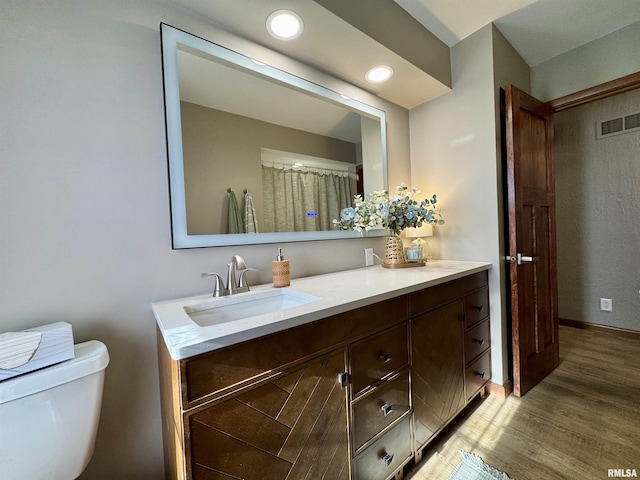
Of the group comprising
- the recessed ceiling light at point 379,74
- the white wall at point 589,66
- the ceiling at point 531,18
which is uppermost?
the ceiling at point 531,18

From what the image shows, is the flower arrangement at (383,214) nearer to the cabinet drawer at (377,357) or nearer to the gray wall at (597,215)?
the cabinet drawer at (377,357)

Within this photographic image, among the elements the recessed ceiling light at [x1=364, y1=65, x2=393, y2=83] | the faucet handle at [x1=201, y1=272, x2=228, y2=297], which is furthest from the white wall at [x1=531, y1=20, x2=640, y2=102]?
the faucet handle at [x1=201, y1=272, x2=228, y2=297]

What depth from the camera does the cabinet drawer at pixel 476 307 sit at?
5.06ft

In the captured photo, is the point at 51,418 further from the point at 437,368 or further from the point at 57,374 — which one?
the point at 437,368

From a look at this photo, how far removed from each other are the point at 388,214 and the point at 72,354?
155cm

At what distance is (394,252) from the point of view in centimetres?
174

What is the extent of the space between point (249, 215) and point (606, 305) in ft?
11.8

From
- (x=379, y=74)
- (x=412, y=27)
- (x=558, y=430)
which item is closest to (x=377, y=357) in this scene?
(x=558, y=430)

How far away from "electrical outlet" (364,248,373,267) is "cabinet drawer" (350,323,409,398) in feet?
2.33

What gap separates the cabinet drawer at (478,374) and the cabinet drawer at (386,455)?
0.61 meters

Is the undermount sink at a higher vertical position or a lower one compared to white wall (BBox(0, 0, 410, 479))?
lower

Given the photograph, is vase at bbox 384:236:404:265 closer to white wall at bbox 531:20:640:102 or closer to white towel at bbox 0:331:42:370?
white towel at bbox 0:331:42:370

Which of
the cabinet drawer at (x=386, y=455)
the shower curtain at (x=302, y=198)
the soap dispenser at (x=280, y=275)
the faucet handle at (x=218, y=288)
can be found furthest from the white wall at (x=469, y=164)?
the faucet handle at (x=218, y=288)

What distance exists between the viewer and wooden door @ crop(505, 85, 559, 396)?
1688 millimetres
